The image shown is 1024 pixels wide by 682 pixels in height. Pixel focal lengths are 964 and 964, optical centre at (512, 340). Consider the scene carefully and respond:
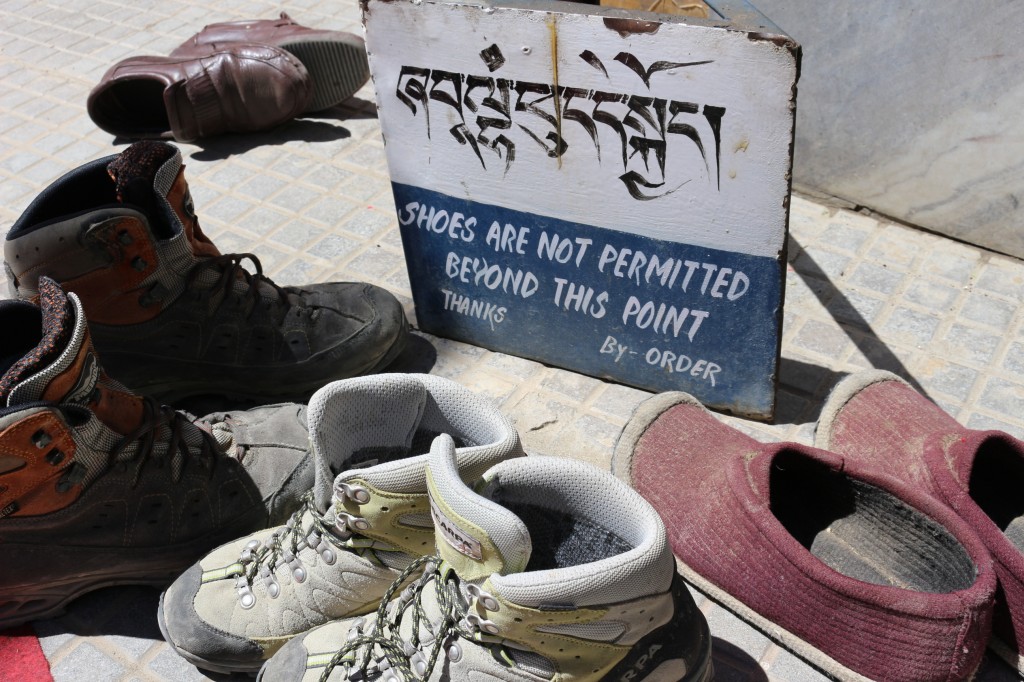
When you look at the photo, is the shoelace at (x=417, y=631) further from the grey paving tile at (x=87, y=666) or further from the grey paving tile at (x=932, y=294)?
the grey paving tile at (x=932, y=294)

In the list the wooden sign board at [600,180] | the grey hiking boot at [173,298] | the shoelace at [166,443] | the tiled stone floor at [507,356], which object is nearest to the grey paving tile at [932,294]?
the tiled stone floor at [507,356]

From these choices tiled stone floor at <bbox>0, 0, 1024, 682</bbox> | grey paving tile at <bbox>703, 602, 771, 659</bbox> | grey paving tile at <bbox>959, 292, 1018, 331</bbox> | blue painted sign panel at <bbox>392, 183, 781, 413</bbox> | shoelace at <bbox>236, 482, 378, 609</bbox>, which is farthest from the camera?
grey paving tile at <bbox>959, 292, 1018, 331</bbox>

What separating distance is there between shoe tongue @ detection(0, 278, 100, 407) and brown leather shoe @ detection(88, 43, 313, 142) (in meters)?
2.12

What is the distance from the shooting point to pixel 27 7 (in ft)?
17.5

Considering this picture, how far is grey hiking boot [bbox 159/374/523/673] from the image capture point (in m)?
1.75

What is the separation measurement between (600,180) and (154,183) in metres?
1.08

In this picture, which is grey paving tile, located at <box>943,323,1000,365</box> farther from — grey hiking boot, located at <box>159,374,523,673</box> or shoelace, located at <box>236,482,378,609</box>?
shoelace, located at <box>236,482,378,609</box>

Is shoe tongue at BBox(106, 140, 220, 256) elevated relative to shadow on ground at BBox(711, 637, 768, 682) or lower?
elevated

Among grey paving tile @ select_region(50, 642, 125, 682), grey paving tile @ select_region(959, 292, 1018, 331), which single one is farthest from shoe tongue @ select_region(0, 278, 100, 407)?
grey paving tile @ select_region(959, 292, 1018, 331)

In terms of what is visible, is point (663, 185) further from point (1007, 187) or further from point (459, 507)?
point (1007, 187)

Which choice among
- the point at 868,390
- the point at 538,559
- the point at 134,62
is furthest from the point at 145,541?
the point at 134,62

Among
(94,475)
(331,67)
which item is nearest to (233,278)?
(94,475)

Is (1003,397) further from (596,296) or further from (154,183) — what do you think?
(154,183)

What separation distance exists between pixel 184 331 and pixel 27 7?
150 inches
